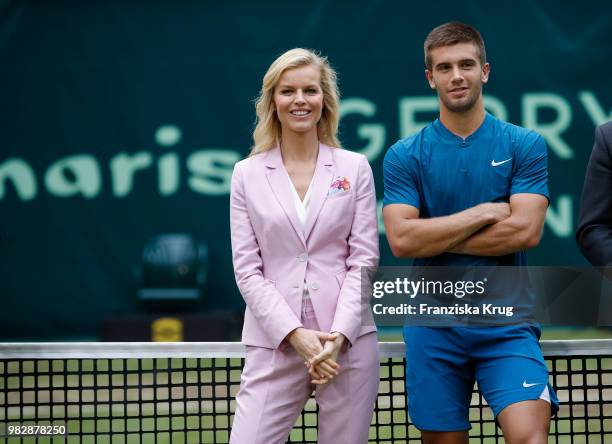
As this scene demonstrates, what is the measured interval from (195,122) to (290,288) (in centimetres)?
668

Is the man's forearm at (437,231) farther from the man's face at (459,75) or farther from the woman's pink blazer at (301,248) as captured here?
the man's face at (459,75)

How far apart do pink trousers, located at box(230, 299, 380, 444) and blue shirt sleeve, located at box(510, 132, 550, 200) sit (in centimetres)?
78

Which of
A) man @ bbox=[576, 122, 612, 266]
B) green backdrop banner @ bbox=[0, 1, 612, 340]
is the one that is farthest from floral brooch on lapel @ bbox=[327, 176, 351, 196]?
green backdrop banner @ bbox=[0, 1, 612, 340]

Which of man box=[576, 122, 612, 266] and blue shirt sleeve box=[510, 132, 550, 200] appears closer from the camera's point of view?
man box=[576, 122, 612, 266]

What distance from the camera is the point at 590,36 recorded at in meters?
10.4

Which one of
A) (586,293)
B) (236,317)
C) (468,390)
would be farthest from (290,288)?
(236,317)

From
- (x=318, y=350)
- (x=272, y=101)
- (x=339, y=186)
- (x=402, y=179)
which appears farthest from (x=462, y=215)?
(x=272, y=101)

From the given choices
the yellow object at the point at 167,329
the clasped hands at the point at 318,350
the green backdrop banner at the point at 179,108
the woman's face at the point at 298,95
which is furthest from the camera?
the green backdrop banner at the point at 179,108

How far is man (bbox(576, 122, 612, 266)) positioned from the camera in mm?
3867

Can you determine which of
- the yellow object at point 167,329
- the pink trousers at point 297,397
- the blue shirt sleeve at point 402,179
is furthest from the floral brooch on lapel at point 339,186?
the yellow object at point 167,329

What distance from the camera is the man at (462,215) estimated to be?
3885 millimetres

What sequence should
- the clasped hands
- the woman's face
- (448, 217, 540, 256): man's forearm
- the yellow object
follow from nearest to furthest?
the clasped hands < (448, 217, 540, 256): man's forearm < the woman's face < the yellow object

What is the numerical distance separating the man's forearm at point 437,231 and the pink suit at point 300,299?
11 centimetres

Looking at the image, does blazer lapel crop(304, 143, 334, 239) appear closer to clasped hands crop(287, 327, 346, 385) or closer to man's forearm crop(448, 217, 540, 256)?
clasped hands crop(287, 327, 346, 385)
